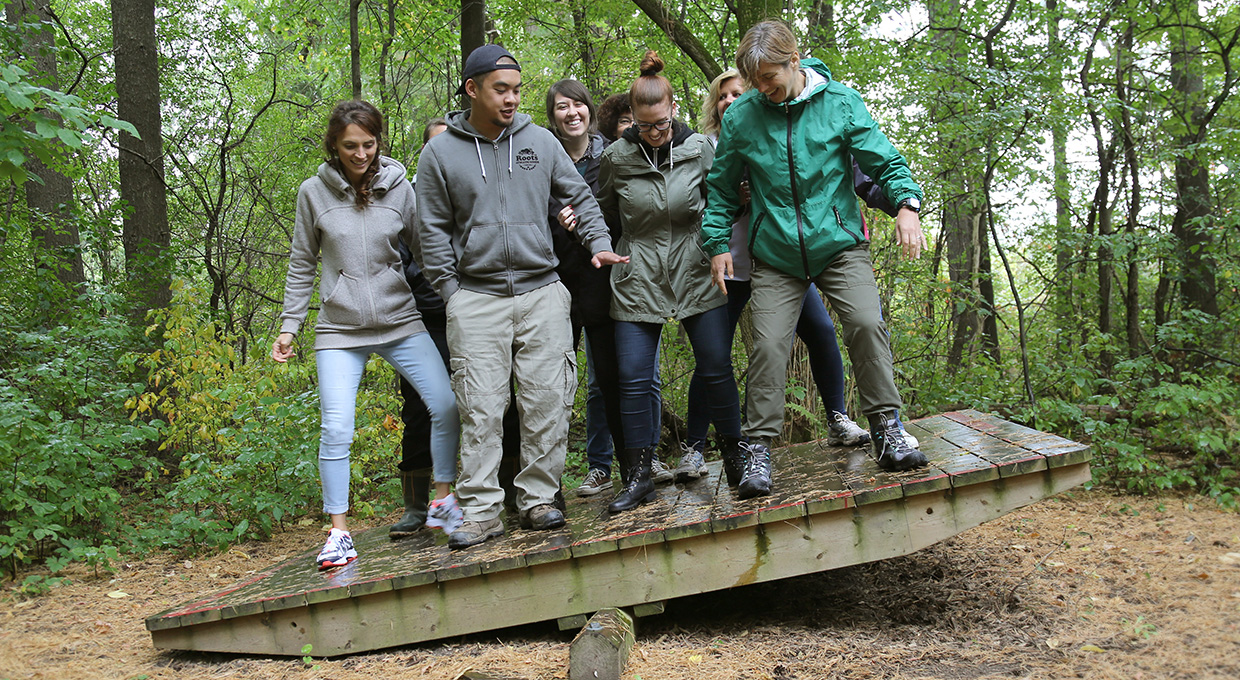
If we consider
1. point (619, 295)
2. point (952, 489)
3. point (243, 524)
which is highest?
point (619, 295)

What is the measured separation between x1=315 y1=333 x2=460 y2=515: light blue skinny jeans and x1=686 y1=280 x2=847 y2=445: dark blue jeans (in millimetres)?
1278

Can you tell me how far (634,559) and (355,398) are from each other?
60.1 inches

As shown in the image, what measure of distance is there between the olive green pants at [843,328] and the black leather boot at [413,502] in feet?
5.90

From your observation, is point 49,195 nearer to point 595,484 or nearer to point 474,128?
point 474,128

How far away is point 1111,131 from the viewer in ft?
26.6

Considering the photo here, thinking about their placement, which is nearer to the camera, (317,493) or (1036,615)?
(1036,615)

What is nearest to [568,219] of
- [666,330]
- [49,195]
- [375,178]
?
[375,178]

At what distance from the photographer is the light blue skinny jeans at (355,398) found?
356 centimetres

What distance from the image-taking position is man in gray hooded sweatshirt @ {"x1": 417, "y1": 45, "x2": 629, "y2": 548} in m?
3.39

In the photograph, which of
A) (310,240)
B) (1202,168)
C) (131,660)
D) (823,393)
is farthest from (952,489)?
(1202,168)

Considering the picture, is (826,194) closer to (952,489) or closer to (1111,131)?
(952,489)

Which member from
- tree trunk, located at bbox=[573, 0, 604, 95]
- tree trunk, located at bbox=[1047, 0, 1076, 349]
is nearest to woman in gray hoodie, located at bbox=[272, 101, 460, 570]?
tree trunk, located at bbox=[1047, 0, 1076, 349]

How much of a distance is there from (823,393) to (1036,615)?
143cm

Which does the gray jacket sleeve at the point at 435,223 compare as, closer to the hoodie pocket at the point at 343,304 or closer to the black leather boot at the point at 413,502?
the hoodie pocket at the point at 343,304
